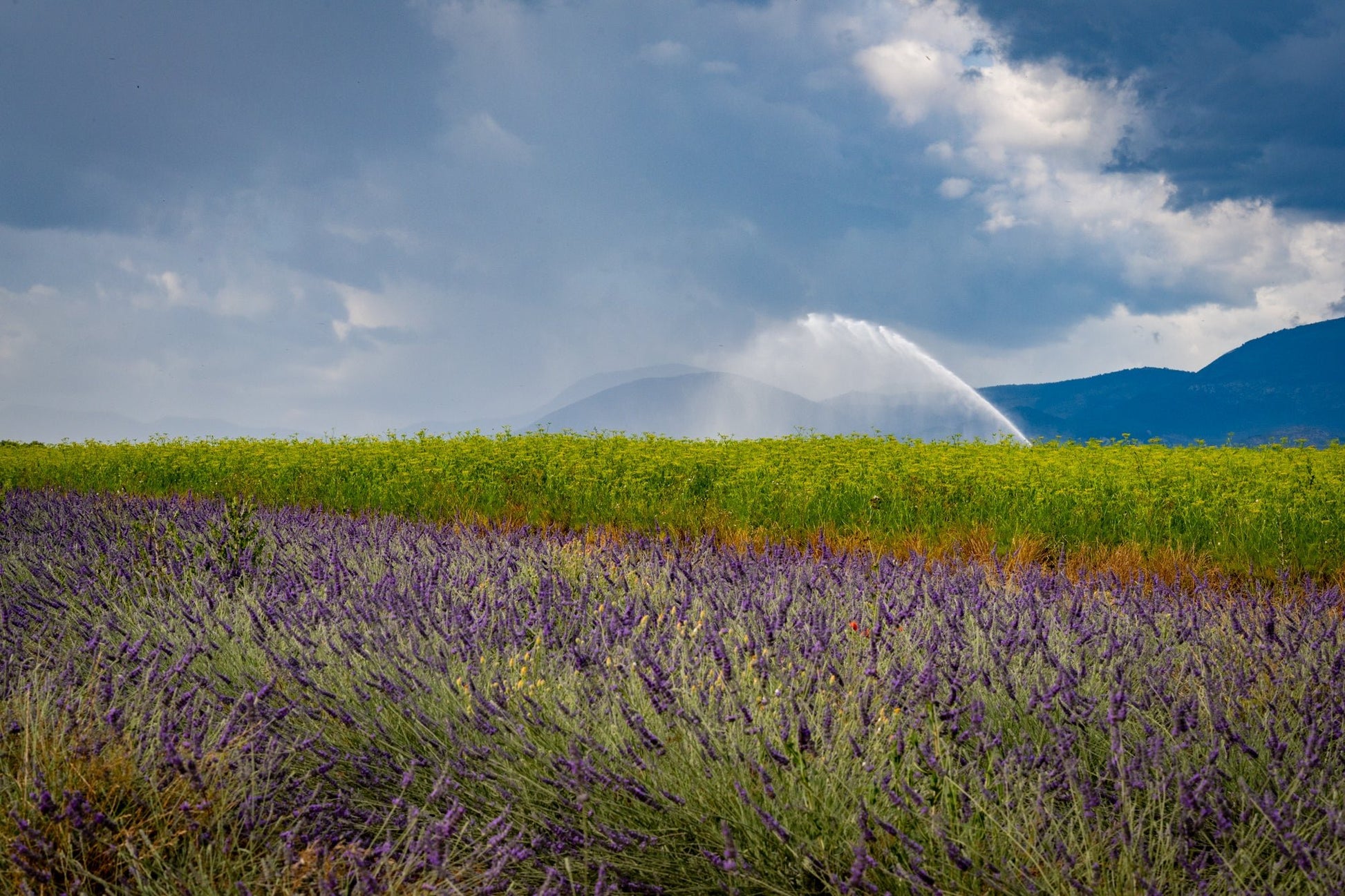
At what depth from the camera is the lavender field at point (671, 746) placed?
1876mm

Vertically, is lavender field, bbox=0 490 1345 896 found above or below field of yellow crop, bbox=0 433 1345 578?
below

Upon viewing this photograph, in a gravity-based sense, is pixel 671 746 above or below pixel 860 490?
below

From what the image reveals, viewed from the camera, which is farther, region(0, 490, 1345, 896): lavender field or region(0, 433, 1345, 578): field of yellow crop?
region(0, 433, 1345, 578): field of yellow crop

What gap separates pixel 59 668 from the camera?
124 inches

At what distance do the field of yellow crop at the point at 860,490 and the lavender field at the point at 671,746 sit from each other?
2302mm

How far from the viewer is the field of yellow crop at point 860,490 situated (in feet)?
20.8

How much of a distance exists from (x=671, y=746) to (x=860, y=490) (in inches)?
244

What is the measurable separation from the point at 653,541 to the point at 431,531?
1610mm

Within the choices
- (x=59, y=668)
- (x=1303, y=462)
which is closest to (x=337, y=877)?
(x=59, y=668)

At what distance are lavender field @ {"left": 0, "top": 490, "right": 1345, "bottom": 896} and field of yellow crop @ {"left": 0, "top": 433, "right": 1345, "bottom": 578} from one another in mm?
2302

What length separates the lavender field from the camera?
6.15 ft

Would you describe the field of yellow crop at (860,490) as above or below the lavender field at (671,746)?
above

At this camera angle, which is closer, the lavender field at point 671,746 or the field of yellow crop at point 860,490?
the lavender field at point 671,746

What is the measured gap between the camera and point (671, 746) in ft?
7.06
